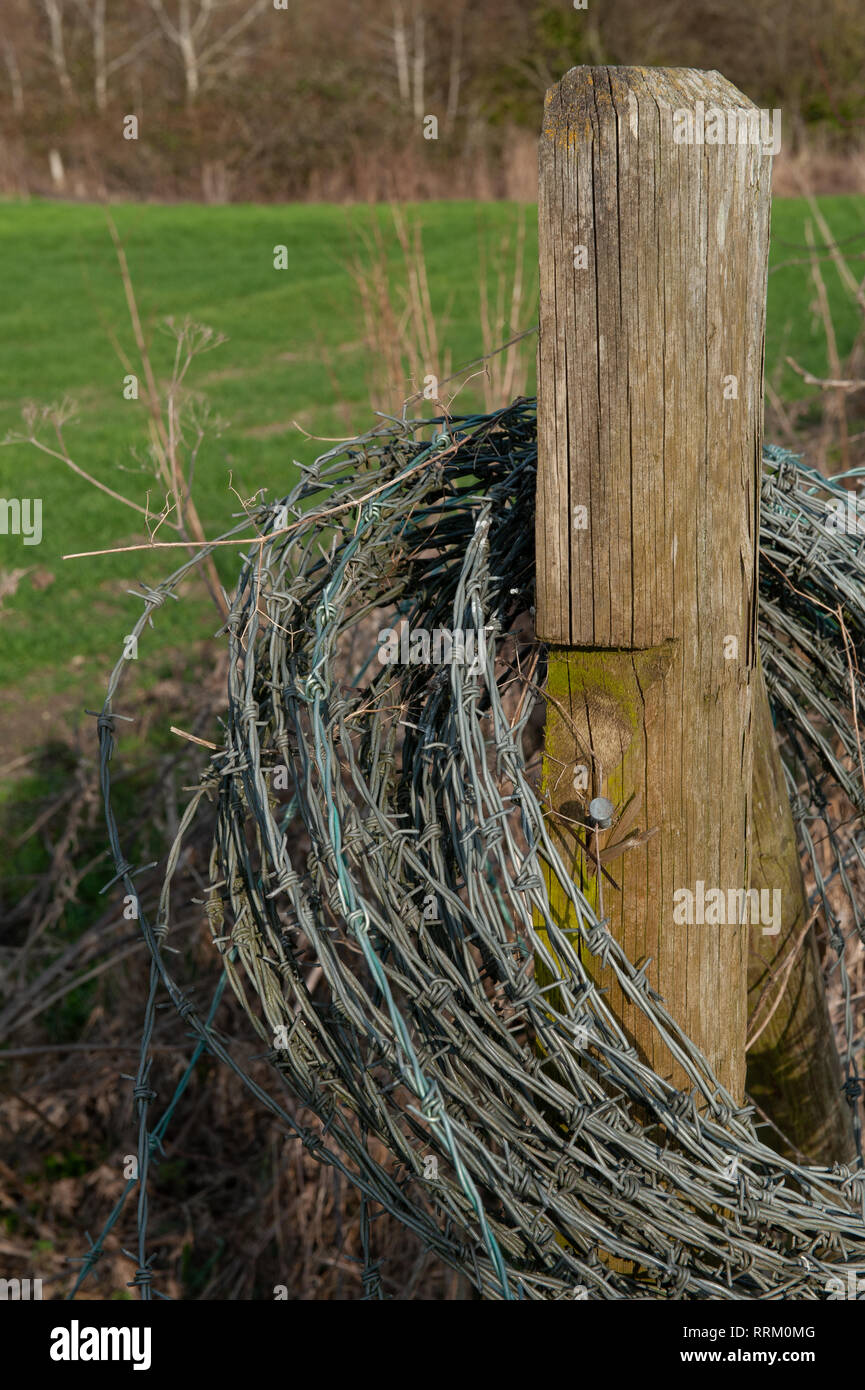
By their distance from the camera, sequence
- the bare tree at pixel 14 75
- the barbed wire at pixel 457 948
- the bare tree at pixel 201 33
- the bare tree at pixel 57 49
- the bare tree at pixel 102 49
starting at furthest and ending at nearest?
the bare tree at pixel 102 49, the bare tree at pixel 57 49, the bare tree at pixel 201 33, the bare tree at pixel 14 75, the barbed wire at pixel 457 948

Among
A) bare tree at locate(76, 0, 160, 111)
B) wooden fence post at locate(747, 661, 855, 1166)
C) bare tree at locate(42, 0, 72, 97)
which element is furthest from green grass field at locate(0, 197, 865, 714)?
bare tree at locate(42, 0, 72, 97)

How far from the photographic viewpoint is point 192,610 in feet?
23.1

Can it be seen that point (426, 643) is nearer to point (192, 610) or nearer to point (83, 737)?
point (83, 737)

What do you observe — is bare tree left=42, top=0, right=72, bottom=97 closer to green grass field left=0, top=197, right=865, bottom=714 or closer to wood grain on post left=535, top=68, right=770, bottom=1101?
green grass field left=0, top=197, right=865, bottom=714

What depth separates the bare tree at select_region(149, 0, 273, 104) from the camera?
2984 centimetres

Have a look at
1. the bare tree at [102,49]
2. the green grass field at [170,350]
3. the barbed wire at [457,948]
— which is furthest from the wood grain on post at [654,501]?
the bare tree at [102,49]

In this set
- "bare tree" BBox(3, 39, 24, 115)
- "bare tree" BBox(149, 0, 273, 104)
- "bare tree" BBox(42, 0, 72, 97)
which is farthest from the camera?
"bare tree" BBox(42, 0, 72, 97)

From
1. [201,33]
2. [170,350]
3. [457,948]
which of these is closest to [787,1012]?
[457,948]

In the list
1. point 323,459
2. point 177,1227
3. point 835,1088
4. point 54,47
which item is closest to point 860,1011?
point 835,1088

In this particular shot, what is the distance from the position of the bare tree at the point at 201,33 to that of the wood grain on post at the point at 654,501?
106 feet

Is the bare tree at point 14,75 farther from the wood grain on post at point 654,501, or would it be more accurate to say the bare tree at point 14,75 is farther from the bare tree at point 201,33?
the wood grain on post at point 654,501

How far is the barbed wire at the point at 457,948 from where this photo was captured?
4.73 ft

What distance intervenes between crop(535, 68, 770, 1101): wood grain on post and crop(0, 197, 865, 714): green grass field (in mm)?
1432

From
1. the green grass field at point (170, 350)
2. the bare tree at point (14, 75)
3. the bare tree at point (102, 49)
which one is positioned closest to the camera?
the green grass field at point (170, 350)
